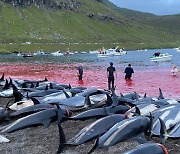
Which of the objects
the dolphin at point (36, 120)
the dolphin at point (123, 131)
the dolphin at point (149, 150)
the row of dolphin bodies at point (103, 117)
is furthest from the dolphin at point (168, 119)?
the dolphin at point (36, 120)

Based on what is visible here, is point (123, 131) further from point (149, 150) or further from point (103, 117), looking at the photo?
point (103, 117)

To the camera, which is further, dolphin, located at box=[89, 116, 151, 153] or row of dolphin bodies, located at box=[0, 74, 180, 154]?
row of dolphin bodies, located at box=[0, 74, 180, 154]

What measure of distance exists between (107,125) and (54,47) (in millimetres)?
170854

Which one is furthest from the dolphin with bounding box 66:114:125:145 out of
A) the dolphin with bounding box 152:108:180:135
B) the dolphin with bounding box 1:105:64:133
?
the dolphin with bounding box 1:105:64:133

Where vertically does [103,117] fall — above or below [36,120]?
above

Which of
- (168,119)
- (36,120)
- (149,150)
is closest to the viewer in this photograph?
(149,150)

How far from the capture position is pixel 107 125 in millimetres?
14188

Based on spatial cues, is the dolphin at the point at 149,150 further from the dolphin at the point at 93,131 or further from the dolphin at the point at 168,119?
the dolphin at the point at 168,119

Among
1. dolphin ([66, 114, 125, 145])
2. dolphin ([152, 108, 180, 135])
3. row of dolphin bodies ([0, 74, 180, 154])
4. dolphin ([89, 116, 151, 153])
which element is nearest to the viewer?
dolphin ([89, 116, 151, 153])

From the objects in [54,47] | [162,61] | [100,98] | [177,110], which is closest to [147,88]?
[100,98]

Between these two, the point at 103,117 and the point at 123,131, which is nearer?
the point at 123,131

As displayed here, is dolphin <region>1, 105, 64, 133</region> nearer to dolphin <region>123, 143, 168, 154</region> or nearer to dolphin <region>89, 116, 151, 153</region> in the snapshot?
dolphin <region>89, 116, 151, 153</region>

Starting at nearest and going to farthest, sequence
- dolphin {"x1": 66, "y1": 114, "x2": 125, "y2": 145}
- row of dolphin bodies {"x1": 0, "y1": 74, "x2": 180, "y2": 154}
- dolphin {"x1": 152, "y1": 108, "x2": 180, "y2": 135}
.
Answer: row of dolphin bodies {"x1": 0, "y1": 74, "x2": 180, "y2": 154}, dolphin {"x1": 66, "y1": 114, "x2": 125, "y2": 145}, dolphin {"x1": 152, "y1": 108, "x2": 180, "y2": 135}

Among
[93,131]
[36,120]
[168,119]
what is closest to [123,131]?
[93,131]
